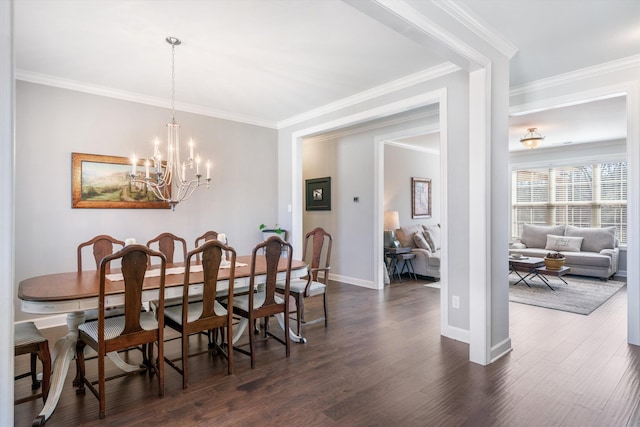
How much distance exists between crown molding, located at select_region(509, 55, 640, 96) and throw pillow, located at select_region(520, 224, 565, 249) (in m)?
4.66

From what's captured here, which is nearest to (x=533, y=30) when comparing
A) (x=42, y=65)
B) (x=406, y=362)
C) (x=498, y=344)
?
(x=498, y=344)

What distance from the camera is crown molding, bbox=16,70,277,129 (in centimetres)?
374

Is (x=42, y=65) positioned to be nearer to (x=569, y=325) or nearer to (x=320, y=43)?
(x=320, y=43)

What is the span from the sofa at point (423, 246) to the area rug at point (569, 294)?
1.28 meters

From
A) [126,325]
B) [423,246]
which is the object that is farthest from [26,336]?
[423,246]

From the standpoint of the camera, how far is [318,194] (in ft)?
21.6

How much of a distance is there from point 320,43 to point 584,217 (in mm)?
7397

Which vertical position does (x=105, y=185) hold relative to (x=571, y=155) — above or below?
below

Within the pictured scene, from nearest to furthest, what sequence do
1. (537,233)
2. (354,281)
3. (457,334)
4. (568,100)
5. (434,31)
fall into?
(434,31) → (457,334) → (568,100) → (354,281) → (537,233)

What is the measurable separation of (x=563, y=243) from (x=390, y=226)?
3.54 m

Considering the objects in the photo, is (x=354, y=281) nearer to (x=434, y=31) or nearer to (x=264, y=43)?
(x=264, y=43)

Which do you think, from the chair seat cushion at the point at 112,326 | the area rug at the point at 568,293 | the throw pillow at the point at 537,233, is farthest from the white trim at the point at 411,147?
the chair seat cushion at the point at 112,326

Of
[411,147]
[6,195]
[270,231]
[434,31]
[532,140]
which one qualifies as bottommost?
[270,231]

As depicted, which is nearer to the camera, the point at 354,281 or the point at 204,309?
the point at 204,309
